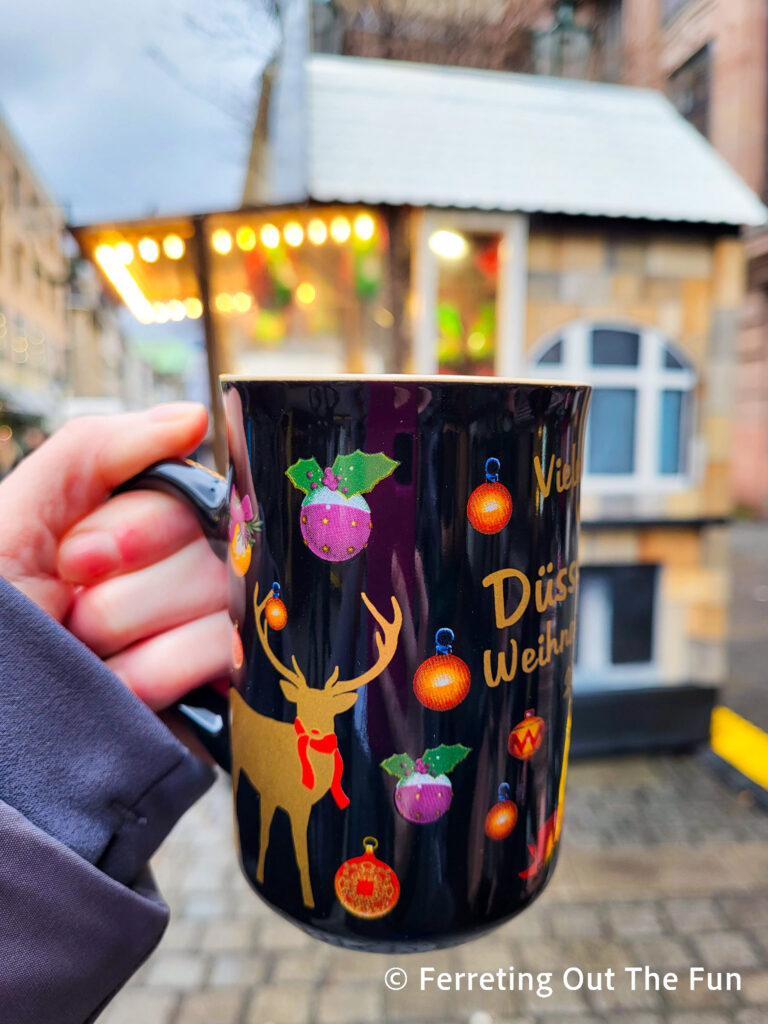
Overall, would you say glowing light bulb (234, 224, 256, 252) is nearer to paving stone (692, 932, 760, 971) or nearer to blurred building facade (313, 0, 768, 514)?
blurred building facade (313, 0, 768, 514)

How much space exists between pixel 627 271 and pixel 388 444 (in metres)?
2.98

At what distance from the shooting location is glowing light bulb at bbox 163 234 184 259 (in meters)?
3.09

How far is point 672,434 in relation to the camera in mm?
3268

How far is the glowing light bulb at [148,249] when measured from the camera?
10.2 ft

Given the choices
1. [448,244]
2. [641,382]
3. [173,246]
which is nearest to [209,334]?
[173,246]

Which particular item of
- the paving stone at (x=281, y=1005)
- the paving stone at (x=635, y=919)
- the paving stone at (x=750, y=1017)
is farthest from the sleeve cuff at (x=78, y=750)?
the paving stone at (x=635, y=919)

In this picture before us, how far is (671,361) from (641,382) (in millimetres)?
191

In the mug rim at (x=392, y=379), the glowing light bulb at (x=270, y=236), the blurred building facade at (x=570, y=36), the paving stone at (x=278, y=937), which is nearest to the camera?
the mug rim at (x=392, y=379)

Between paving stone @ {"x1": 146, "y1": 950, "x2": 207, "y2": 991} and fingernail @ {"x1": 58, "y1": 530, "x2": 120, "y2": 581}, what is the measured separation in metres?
1.97

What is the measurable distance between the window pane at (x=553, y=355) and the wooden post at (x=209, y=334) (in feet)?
4.51

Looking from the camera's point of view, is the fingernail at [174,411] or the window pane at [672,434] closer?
the fingernail at [174,411]

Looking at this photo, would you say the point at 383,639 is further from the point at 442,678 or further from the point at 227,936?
the point at 227,936

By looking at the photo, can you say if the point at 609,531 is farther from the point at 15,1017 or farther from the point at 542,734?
the point at 15,1017

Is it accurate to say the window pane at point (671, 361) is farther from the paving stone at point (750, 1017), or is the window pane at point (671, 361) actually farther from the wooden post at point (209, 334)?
the paving stone at point (750, 1017)
